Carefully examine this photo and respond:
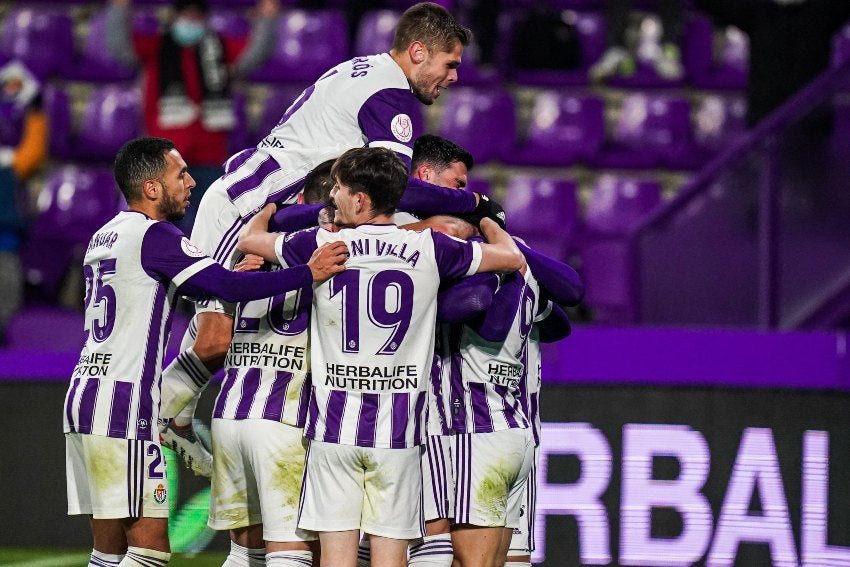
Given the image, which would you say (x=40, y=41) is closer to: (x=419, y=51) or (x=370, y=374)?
(x=419, y=51)

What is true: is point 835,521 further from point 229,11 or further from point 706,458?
point 229,11

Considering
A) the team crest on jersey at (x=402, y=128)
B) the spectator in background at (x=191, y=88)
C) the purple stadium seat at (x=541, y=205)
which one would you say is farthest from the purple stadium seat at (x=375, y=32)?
the team crest on jersey at (x=402, y=128)

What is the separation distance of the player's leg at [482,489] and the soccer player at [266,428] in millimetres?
579

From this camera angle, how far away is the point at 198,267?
16.8ft

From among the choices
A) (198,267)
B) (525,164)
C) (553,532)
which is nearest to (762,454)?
(553,532)

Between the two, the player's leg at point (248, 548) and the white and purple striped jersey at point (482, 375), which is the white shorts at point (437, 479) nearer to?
the white and purple striped jersey at point (482, 375)

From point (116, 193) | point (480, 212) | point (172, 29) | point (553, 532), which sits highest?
point (172, 29)

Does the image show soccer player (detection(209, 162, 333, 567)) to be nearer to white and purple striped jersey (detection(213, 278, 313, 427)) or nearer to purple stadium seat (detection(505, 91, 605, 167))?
white and purple striped jersey (detection(213, 278, 313, 427))

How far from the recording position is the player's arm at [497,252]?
5.02m

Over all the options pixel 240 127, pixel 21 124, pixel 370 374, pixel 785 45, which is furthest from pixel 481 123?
pixel 370 374

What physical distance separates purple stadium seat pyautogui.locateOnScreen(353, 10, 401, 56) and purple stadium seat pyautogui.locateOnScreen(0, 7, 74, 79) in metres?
2.41

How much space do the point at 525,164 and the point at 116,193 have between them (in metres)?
3.18

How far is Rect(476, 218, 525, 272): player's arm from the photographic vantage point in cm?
502

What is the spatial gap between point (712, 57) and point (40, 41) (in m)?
5.54
